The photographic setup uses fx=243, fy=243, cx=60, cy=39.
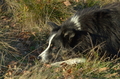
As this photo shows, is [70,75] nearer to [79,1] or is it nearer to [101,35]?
[101,35]

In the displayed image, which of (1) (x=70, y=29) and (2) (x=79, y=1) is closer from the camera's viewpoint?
(1) (x=70, y=29)

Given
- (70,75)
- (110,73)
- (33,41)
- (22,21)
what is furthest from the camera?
(22,21)

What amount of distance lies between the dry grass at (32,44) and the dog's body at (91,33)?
274mm

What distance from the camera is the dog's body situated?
4250 millimetres

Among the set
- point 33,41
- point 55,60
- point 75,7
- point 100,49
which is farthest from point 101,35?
point 75,7

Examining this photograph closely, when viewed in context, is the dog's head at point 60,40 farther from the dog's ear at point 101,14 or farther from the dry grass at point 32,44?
the dog's ear at point 101,14

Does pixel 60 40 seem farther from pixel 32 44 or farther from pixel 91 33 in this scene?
pixel 32 44

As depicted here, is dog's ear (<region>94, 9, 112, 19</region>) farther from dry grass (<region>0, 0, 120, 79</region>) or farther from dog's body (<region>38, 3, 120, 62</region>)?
dry grass (<region>0, 0, 120, 79</region>)

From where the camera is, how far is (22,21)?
638 cm

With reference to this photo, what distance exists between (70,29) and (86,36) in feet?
1.01

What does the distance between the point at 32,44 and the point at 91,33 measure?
185cm

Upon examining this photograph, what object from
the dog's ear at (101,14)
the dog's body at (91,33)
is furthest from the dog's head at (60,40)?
the dog's ear at (101,14)

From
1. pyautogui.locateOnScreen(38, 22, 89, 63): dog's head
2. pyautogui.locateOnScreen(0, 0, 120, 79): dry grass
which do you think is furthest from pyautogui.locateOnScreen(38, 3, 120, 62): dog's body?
pyautogui.locateOnScreen(0, 0, 120, 79): dry grass

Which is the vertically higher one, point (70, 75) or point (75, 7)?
point (75, 7)
